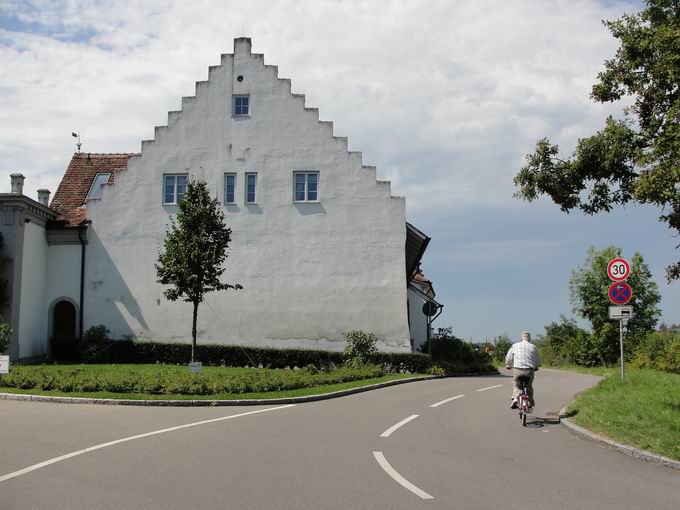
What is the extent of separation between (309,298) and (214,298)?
14.8 ft

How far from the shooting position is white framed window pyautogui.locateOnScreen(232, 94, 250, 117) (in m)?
33.7

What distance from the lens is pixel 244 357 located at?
101 feet

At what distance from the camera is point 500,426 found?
43.7 ft

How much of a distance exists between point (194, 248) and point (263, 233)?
325 inches

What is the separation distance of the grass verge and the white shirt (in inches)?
51.5

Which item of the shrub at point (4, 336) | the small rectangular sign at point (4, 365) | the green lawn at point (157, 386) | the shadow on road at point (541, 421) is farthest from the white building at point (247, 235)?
the shadow on road at point (541, 421)

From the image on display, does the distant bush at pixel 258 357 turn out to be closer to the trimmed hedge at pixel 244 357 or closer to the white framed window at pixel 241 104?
the trimmed hedge at pixel 244 357

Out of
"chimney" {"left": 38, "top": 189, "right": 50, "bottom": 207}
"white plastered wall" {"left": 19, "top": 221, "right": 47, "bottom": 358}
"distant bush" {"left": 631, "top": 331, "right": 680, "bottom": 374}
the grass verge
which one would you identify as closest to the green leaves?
"white plastered wall" {"left": 19, "top": 221, "right": 47, "bottom": 358}

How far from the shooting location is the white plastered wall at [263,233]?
3219 centimetres

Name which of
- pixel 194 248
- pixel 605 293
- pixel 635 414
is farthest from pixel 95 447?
pixel 605 293

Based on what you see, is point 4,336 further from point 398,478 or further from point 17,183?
point 398,478

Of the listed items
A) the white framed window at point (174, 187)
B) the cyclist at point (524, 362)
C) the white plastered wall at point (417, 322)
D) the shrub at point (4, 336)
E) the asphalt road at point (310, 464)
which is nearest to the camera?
the asphalt road at point (310, 464)

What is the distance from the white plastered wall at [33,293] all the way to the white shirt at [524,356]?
78.9 ft

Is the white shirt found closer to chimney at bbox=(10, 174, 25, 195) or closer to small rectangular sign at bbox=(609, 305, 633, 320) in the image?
small rectangular sign at bbox=(609, 305, 633, 320)
